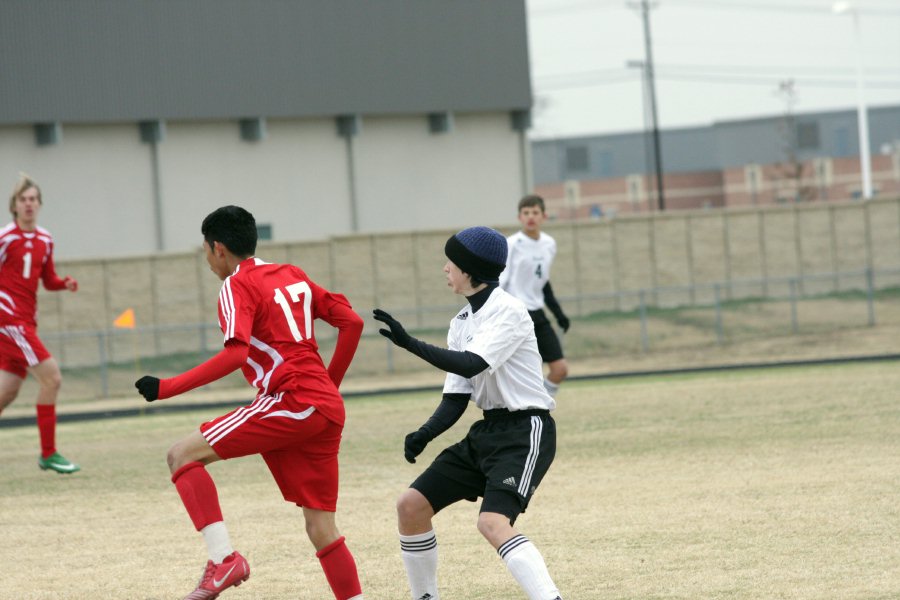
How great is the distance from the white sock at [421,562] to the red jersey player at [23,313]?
615 centimetres

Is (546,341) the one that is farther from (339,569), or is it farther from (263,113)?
(263,113)

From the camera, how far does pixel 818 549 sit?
7301 mm

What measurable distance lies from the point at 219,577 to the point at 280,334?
3.67 feet

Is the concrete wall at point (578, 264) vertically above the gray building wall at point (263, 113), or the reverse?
the gray building wall at point (263, 113)

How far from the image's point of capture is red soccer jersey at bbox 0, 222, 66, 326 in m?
11.4

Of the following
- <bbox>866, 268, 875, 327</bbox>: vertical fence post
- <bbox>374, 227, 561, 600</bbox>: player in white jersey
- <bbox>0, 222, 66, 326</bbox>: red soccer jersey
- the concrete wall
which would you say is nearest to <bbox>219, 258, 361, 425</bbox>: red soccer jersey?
<bbox>374, 227, 561, 600</bbox>: player in white jersey

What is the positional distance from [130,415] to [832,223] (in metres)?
21.7

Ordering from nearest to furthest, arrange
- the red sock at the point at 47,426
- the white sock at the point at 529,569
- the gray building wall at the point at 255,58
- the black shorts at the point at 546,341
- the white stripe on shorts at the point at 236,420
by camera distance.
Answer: the white sock at the point at 529,569 → the white stripe on shorts at the point at 236,420 → the red sock at the point at 47,426 → the black shorts at the point at 546,341 → the gray building wall at the point at 255,58

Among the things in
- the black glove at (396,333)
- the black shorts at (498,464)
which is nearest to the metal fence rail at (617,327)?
the black shorts at (498,464)

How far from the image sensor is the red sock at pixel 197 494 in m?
5.90

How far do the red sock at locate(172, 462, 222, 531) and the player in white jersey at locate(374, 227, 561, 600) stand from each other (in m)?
0.86

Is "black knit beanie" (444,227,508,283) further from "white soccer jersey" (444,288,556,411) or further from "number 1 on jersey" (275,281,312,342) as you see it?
"number 1 on jersey" (275,281,312,342)

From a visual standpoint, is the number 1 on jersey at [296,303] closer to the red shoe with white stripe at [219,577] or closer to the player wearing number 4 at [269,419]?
the player wearing number 4 at [269,419]

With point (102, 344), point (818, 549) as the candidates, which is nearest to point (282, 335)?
point (818, 549)
